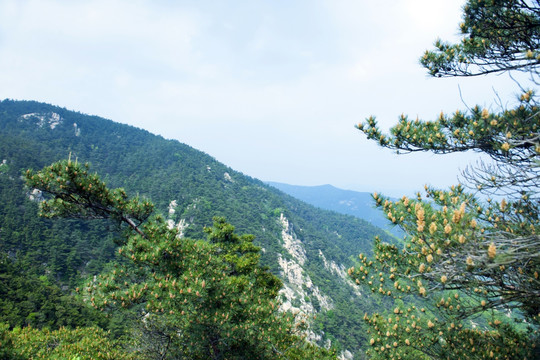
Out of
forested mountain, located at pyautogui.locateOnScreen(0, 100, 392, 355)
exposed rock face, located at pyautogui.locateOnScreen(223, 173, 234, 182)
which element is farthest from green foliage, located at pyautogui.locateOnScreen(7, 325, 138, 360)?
exposed rock face, located at pyautogui.locateOnScreen(223, 173, 234, 182)

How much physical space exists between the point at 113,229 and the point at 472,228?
730 centimetres

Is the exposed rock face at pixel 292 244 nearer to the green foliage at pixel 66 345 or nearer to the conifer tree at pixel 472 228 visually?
the green foliage at pixel 66 345

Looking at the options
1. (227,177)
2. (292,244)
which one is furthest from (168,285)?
(227,177)

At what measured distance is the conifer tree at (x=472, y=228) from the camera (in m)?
2.73

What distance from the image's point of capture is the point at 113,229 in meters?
6.61

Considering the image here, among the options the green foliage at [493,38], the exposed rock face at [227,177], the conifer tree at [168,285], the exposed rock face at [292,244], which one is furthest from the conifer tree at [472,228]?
the exposed rock face at [227,177]

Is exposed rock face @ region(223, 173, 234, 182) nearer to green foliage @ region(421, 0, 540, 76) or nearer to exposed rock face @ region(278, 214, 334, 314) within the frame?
exposed rock face @ region(278, 214, 334, 314)

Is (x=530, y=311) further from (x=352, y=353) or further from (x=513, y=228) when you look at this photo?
(x=352, y=353)

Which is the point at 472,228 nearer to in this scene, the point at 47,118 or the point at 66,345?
the point at 66,345

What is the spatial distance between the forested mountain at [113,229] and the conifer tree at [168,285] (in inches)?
27.4

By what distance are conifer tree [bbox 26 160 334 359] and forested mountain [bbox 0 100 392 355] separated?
695mm

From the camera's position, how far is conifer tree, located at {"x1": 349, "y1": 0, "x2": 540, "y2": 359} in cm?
273

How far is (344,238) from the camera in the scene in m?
121

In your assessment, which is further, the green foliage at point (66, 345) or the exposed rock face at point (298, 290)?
the exposed rock face at point (298, 290)
